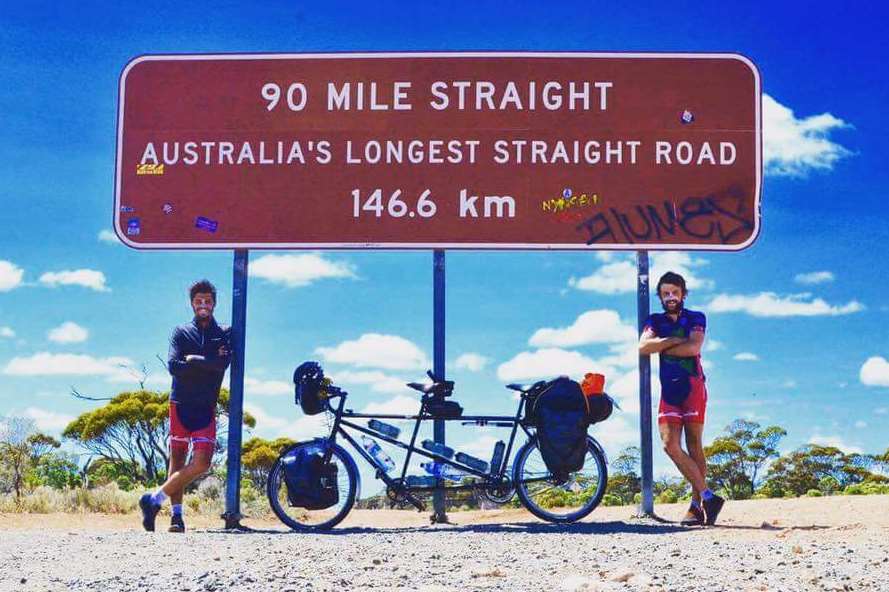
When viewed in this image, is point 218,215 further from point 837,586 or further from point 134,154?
point 837,586

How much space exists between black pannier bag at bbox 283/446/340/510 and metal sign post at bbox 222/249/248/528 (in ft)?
3.91

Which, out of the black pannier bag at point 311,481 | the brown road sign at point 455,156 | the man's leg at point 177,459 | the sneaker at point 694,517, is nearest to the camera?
the black pannier bag at point 311,481

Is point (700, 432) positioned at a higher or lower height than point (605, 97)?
lower

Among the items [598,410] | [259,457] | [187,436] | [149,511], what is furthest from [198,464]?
[259,457]

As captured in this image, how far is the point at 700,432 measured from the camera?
957cm

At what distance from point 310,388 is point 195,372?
1133 millimetres

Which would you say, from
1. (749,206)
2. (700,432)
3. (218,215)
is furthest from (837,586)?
(218,215)

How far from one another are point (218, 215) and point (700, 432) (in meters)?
5.11

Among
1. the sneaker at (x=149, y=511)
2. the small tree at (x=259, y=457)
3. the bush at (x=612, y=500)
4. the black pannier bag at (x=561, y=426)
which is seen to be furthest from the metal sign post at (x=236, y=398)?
the small tree at (x=259, y=457)

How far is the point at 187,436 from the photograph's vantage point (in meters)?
9.70

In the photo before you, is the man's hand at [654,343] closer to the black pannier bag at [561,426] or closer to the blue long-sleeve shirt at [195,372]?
the black pannier bag at [561,426]

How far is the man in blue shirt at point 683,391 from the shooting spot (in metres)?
9.49

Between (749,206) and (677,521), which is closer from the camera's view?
(677,521)

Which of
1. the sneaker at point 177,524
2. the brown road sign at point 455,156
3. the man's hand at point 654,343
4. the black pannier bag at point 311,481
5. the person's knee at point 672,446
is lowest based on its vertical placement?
the sneaker at point 177,524
